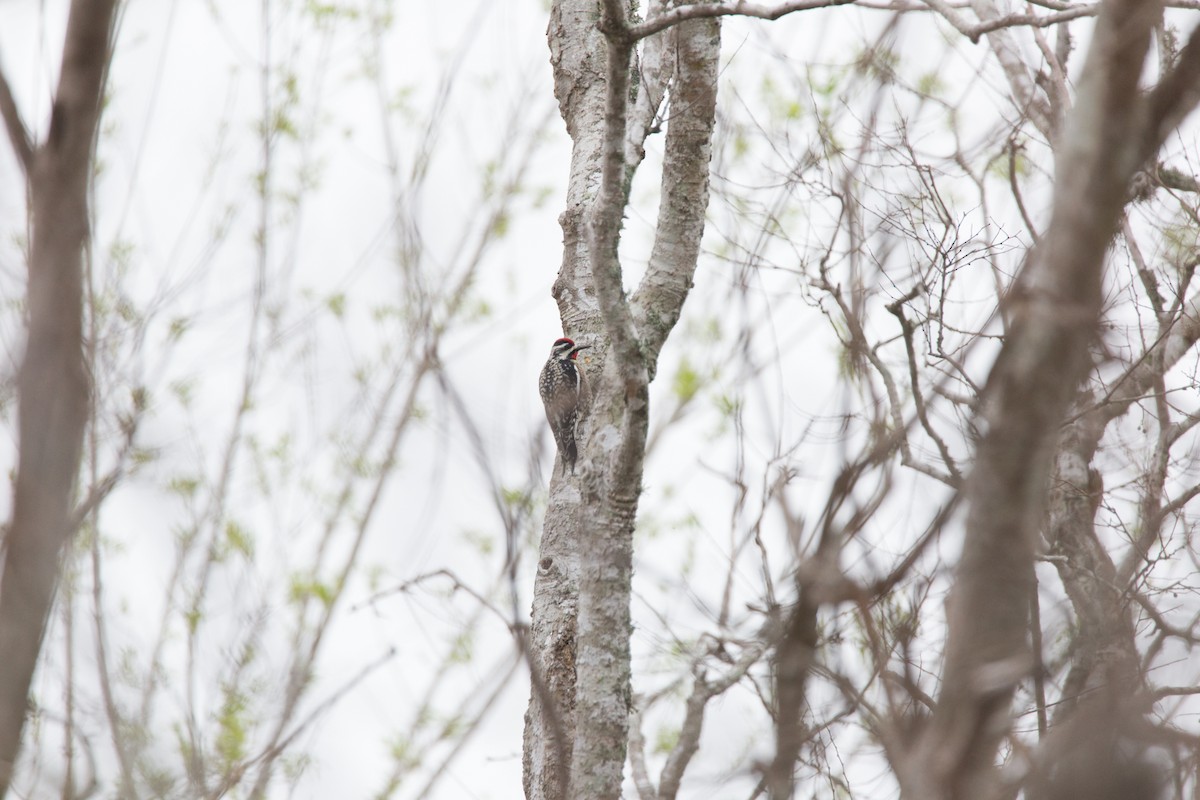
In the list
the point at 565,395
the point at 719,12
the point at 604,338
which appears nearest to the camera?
the point at 719,12

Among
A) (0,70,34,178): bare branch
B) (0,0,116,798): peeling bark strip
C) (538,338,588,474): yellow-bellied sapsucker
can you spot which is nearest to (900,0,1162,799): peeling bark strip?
(0,0,116,798): peeling bark strip

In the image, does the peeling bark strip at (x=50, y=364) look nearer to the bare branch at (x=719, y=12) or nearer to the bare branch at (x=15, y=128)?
the bare branch at (x=15, y=128)

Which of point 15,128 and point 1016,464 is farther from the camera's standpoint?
point 15,128

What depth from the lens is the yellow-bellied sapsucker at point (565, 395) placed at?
3.77 metres

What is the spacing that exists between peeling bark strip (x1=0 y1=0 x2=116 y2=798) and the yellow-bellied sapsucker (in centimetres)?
195

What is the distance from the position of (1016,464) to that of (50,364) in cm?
83

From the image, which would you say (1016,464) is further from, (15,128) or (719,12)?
(719,12)

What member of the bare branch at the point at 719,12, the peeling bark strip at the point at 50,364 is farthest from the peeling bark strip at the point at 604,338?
the peeling bark strip at the point at 50,364

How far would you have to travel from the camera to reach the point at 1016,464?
2.68ft

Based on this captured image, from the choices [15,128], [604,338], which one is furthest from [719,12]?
[15,128]

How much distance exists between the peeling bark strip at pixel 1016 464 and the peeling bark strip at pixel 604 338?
1614mm

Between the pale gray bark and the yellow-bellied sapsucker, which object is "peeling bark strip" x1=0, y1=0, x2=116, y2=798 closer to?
the pale gray bark

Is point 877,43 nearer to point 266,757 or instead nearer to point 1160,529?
point 266,757

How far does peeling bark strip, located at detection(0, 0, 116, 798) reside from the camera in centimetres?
93
